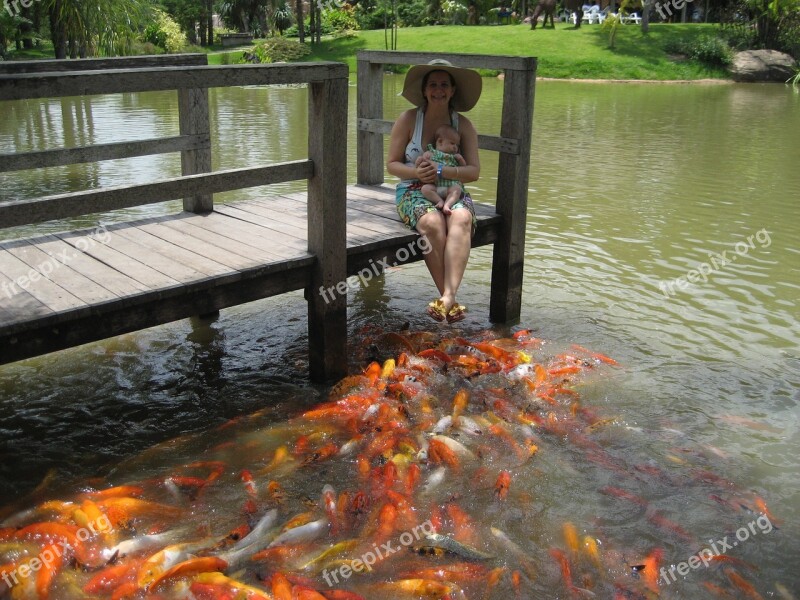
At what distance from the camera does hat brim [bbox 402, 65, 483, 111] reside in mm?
7047

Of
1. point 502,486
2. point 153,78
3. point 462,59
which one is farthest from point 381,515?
point 462,59

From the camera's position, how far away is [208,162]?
720 cm

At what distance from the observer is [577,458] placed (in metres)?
5.61

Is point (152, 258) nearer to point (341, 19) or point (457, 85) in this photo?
point (457, 85)

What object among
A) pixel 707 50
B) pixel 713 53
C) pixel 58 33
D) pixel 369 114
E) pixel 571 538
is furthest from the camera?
pixel 707 50

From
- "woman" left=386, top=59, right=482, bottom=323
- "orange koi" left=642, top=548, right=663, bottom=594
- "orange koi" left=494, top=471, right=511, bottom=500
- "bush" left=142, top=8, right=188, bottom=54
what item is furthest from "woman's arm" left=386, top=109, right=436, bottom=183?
"bush" left=142, top=8, right=188, bottom=54

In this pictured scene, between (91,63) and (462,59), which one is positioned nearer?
(91,63)

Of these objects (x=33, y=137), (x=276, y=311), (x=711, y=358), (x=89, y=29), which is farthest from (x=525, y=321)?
(x=89, y=29)

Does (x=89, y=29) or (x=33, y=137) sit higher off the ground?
(x=89, y=29)

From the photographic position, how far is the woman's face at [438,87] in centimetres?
706

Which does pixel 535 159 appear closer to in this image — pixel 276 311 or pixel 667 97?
pixel 276 311

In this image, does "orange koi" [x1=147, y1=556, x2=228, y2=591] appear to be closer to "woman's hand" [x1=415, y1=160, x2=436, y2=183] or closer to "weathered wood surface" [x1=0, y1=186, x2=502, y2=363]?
"weathered wood surface" [x1=0, y1=186, x2=502, y2=363]

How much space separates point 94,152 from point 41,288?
5.73 feet

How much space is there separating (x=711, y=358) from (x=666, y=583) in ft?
10.6
